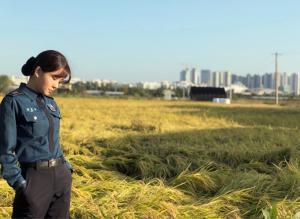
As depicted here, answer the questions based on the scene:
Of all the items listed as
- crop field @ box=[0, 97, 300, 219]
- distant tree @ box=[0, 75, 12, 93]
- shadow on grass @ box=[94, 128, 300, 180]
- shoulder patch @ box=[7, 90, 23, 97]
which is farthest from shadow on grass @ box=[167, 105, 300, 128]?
distant tree @ box=[0, 75, 12, 93]

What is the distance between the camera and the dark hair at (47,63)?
298 cm

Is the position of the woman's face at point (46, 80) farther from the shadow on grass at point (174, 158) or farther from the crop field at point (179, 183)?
the shadow on grass at point (174, 158)

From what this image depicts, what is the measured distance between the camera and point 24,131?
291 cm

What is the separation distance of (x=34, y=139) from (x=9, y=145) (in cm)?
16

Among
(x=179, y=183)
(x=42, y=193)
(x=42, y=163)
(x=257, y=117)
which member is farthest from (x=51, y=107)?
Answer: (x=257, y=117)

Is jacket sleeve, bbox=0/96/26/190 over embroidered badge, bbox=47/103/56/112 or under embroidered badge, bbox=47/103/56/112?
under

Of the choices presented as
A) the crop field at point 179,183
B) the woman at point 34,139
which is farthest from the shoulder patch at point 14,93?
the crop field at point 179,183

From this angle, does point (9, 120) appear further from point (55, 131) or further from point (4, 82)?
point (4, 82)

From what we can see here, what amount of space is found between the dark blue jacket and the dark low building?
95022 millimetres

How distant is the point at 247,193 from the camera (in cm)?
554

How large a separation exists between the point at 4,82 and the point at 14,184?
105 metres

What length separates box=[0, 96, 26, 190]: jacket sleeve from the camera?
2816mm

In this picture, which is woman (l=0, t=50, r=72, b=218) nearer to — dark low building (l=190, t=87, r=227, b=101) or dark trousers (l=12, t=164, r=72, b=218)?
dark trousers (l=12, t=164, r=72, b=218)

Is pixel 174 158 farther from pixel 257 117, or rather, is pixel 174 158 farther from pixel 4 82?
pixel 4 82
